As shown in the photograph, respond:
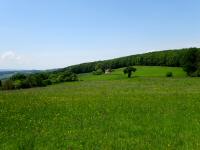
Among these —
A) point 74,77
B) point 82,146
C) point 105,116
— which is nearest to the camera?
point 82,146

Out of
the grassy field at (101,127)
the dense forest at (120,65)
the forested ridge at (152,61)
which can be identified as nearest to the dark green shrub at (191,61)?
the dense forest at (120,65)

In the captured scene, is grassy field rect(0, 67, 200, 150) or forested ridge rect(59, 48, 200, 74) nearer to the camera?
grassy field rect(0, 67, 200, 150)

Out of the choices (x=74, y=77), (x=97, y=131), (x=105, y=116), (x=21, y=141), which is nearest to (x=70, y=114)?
(x=105, y=116)

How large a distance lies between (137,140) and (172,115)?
6582mm

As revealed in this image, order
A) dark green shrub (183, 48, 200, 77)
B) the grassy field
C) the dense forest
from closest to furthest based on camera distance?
the grassy field, the dense forest, dark green shrub (183, 48, 200, 77)

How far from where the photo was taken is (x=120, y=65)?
166500 mm

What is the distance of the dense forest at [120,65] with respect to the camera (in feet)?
294

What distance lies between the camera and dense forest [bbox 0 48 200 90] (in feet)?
294

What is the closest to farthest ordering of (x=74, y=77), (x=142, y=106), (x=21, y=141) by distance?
1. (x=21, y=141)
2. (x=142, y=106)
3. (x=74, y=77)

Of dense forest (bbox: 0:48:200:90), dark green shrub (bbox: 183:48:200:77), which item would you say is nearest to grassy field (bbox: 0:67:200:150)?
dense forest (bbox: 0:48:200:90)

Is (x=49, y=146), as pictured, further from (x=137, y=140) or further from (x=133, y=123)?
(x=133, y=123)

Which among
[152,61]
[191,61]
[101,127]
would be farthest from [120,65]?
[101,127]

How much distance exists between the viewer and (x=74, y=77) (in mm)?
109875

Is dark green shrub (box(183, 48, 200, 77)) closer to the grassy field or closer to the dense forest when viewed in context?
the dense forest
